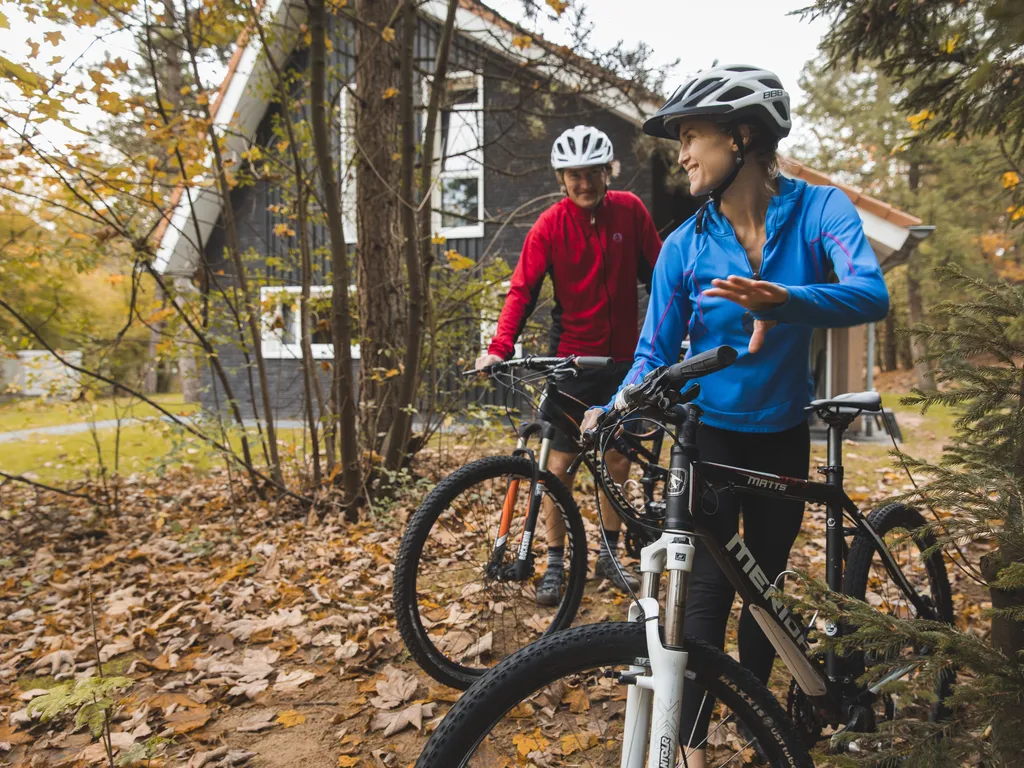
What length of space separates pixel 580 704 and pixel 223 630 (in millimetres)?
2463

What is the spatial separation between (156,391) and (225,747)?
26.2 metres

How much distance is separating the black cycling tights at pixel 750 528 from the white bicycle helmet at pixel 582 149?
5.95ft

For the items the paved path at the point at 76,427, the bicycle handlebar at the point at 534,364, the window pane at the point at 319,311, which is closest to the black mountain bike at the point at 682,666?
the bicycle handlebar at the point at 534,364

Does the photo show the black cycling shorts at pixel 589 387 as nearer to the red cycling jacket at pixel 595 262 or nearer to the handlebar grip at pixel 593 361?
the red cycling jacket at pixel 595 262

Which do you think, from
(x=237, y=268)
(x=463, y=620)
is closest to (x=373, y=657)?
(x=463, y=620)

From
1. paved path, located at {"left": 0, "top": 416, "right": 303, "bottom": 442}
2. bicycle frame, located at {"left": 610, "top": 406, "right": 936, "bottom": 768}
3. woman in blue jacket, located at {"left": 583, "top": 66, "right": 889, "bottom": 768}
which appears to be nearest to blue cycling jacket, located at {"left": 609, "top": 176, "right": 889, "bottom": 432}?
woman in blue jacket, located at {"left": 583, "top": 66, "right": 889, "bottom": 768}

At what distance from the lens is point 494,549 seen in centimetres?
308

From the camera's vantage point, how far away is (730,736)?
69.4 inches

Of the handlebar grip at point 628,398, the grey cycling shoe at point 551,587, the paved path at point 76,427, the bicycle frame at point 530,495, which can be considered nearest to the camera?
the handlebar grip at point 628,398

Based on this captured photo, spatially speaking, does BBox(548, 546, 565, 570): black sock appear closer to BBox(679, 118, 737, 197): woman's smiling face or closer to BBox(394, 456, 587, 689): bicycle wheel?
BBox(394, 456, 587, 689): bicycle wheel

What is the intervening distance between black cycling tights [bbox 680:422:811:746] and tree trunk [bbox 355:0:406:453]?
3.89m

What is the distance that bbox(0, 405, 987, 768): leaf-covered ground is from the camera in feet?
8.89

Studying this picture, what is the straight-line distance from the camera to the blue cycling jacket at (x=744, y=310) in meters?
1.94

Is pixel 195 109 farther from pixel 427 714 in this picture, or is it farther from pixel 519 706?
pixel 519 706
